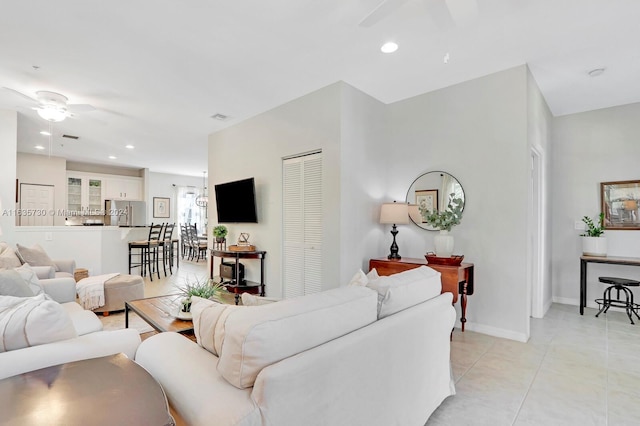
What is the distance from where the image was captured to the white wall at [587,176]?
434cm

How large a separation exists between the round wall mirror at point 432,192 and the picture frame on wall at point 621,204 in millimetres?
2360

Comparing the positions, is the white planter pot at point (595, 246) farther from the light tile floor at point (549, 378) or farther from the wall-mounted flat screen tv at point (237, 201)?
the wall-mounted flat screen tv at point (237, 201)

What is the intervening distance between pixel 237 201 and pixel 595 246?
16.6 ft

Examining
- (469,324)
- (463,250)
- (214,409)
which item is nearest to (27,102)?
(214,409)

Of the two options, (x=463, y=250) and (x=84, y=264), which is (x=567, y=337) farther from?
(x=84, y=264)

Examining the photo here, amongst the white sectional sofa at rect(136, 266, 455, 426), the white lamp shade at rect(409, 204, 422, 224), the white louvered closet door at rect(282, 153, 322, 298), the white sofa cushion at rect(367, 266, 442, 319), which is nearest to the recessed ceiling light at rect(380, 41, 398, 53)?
the white louvered closet door at rect(282, 153, 322, 298)

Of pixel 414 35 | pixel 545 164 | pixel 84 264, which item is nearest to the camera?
pixel 414 35

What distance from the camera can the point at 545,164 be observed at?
454 cm

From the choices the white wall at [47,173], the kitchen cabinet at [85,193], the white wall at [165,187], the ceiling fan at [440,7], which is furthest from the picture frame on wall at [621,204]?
the kitchen cabinet at [85,193]

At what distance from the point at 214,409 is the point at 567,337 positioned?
12.7 ft

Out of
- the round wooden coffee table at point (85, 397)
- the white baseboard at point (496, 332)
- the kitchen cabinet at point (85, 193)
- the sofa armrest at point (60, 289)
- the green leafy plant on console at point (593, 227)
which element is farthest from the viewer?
the kitchen cabinet at point (85, 193)

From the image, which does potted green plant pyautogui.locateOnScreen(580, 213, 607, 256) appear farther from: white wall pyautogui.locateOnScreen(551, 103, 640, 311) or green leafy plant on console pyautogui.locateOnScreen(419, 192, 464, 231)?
green leafy plant on console pyautogui.locateOnScreen(419, 192, 464, 231)

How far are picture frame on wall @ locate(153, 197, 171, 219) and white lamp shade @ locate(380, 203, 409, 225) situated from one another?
27.5ft

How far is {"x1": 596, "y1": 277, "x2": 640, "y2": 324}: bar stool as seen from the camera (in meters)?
3.91
